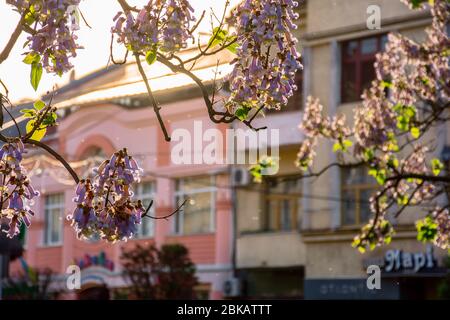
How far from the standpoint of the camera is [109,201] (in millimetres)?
7598

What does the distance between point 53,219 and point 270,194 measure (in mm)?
11132

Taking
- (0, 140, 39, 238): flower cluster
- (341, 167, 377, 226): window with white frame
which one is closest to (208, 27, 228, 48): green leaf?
(0, 140, 39, 238): flower cluster

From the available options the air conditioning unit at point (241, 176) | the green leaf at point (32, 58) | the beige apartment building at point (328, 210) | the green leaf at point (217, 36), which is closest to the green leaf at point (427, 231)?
the green leaf at point (217, 36)

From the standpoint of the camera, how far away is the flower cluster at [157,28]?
7.43m

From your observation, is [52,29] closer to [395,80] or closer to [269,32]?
[269,32]

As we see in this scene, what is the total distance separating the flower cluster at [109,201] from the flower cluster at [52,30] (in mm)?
725

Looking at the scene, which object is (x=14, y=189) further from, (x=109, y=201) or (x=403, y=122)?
(x=403, y=122)

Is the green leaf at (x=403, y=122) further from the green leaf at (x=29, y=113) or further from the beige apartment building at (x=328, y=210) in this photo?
the beige apartment building at (x=328, y=210)

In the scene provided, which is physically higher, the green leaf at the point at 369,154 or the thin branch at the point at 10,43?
the green leaf at the point at 369,154

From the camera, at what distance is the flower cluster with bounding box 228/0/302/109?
752 cm

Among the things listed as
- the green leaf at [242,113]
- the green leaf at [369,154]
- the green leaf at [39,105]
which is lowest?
the green leaf at [242,113]

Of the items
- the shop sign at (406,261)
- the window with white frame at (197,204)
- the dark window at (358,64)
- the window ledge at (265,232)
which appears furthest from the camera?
the window with white frame at (197,204)

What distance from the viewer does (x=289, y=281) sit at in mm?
36094
